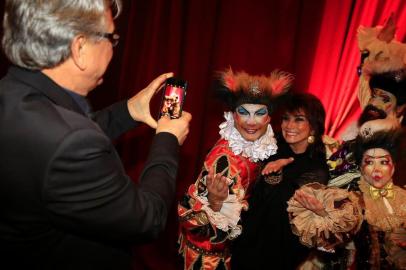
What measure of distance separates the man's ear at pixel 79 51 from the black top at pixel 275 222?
1.69 metres

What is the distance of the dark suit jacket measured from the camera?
37.4 inches

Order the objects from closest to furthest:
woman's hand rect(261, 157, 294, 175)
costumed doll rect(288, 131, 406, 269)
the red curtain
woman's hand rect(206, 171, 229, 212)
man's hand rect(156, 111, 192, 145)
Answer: man's hand rect(156, 111, 192, 145) → woman's hand rect(206, 171, 229, 212) → costumed doll rect(288, 131, 406, 269) → woman's hand rect(261, 157, 294, 175) → the red curtain

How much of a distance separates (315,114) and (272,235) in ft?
2.81

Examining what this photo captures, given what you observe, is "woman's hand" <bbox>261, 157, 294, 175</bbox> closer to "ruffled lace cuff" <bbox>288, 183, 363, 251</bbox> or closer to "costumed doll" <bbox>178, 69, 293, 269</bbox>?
"costumed doll" <bbox>178, 69, 293, 269</bbox>

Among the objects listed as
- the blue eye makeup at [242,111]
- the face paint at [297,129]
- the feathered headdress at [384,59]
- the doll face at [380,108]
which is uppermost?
the feathered headdress at [384,59]

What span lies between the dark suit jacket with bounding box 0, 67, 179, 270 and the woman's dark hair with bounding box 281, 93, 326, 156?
1666 millimetres

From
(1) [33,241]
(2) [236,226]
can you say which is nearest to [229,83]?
(2) [236,226]

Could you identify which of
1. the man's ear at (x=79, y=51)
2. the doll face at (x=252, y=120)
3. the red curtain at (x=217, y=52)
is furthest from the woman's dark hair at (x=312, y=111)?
the man's ear at (x=79, y=51)

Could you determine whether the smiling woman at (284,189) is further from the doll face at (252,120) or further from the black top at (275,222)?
the doll face at (252,120)

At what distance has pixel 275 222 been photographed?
2504 millimetres

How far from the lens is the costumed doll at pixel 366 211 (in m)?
2.18

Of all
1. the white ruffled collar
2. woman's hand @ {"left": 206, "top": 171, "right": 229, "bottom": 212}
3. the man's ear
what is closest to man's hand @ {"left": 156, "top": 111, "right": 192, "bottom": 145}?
the man's ear

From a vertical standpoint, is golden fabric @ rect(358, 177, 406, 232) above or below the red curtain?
below

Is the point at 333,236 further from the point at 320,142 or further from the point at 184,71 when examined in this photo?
the point at 184,71
